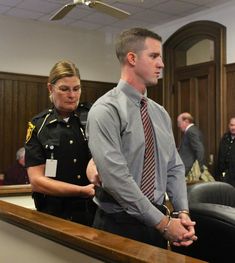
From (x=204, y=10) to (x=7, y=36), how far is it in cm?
301

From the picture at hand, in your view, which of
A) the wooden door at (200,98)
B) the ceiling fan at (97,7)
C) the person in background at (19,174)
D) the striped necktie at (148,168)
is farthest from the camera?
the wooden door at (200,98)

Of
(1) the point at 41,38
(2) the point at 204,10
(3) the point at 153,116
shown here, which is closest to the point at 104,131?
→ (3) the point at 153,116

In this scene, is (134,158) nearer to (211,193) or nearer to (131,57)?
(131,57)

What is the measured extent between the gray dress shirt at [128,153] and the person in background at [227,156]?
389cm

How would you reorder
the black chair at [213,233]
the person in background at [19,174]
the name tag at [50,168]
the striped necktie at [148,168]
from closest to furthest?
the striped necktie at [148,168] < the name tag at [50,168] < the black chair at [213,233] < the person in background at [19,174]

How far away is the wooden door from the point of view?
6.28 meters

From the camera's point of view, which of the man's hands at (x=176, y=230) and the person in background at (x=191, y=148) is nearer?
the man's hands at (x=176, y=230)

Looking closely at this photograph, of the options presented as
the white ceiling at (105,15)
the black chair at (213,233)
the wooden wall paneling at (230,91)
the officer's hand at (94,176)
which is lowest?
the black chair at (213,233)

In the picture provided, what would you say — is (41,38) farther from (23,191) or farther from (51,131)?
(51,131)

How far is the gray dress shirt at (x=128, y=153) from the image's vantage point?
1.59m

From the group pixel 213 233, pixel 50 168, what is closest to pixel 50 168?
pixel 50 168

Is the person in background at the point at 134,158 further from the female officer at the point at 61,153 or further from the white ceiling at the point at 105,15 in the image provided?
the white ceiling at the point at 105,15

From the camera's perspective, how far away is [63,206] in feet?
6.96

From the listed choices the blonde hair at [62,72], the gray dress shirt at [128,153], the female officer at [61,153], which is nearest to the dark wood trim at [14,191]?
the female officer at [61,153]
